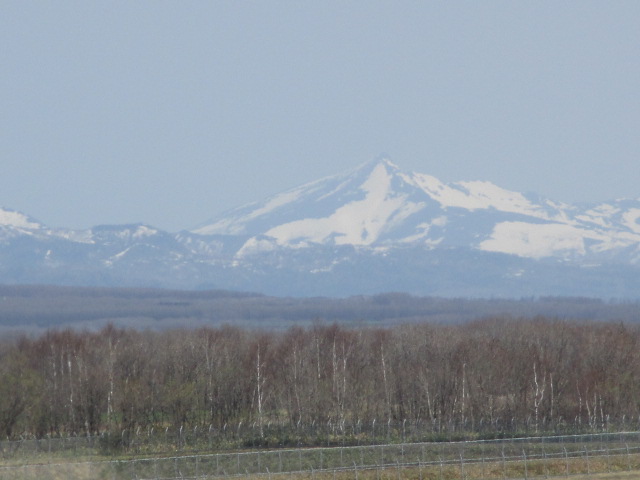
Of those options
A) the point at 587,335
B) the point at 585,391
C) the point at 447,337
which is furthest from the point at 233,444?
the point at 587,335

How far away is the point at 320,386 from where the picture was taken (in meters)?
101

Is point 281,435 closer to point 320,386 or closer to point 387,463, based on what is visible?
point 320,386

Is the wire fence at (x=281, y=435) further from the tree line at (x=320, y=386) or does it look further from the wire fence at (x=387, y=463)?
the wire fence at (x=387, y=463)

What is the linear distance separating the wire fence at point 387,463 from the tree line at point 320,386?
16055 mm

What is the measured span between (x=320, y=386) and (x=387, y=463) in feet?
98.1

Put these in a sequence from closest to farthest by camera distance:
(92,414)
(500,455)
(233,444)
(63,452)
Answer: (500,455), (63,452), (233,444), (92,414)

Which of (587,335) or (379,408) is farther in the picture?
(587,335)

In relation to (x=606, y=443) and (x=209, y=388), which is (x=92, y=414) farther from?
(x=606, y=443)

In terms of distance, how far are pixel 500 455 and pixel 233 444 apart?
69.9 ft

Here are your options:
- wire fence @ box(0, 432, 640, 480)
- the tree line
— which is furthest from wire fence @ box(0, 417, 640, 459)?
wire fence @ box(0, 432, 640, 480)

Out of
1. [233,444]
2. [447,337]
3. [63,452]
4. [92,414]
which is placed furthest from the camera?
[447,337]

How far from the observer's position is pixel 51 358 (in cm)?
11675

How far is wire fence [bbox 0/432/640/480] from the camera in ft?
223

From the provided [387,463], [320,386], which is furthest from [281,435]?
[387,463]
